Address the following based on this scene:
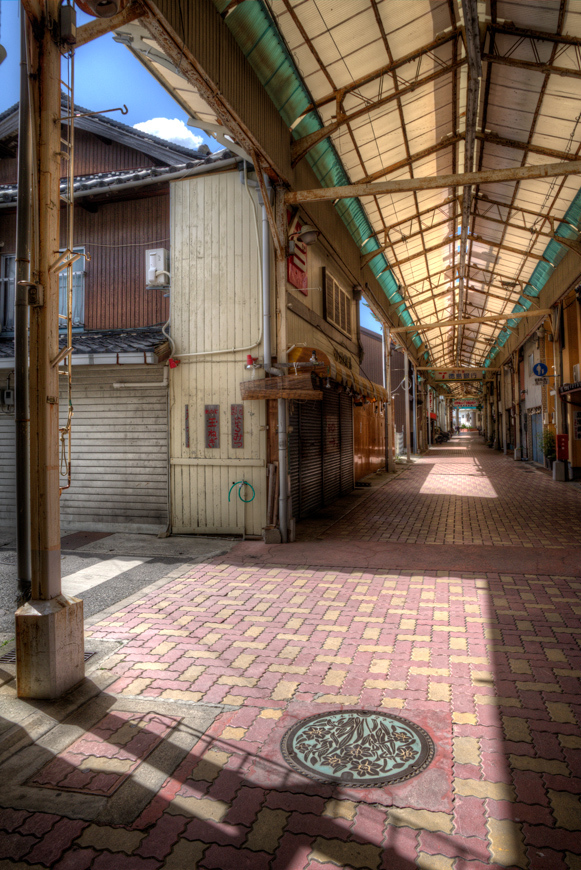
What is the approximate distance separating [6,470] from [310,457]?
238 inches

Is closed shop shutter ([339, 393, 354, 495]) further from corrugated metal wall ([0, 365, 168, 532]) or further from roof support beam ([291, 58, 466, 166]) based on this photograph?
roof support beam ([291, 58, 466, 166])

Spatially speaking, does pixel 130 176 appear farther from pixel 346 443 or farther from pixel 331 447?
pixel 346 443

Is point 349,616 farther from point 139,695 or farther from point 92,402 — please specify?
point 92,402

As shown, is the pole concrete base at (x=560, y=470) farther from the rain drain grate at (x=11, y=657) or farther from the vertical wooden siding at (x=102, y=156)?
the rain drain grate at (x=11, y=657)

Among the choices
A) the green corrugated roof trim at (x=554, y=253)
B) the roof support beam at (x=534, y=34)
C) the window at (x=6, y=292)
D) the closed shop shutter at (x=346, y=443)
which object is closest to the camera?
the roof support beam at (x=534, y=34)

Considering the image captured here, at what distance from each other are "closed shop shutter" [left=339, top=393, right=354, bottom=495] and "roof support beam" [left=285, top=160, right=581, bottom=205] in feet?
21.4

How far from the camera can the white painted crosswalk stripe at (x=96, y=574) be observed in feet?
21.9

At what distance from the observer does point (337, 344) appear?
14.4 metres

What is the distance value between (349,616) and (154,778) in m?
2.91

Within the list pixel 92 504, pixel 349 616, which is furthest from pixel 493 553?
pixel 92 504

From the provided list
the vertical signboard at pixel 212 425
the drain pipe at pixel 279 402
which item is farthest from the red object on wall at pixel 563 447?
the vertical signboard at pixel 212 425

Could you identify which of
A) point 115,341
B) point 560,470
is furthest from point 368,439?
point 115,341

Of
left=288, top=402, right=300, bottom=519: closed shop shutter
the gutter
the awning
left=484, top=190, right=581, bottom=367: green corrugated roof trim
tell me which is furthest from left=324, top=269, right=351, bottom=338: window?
left=484, top=190, right=581, bottom=367: green corrugated roof trim

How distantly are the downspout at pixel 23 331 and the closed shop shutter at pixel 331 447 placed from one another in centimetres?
920
